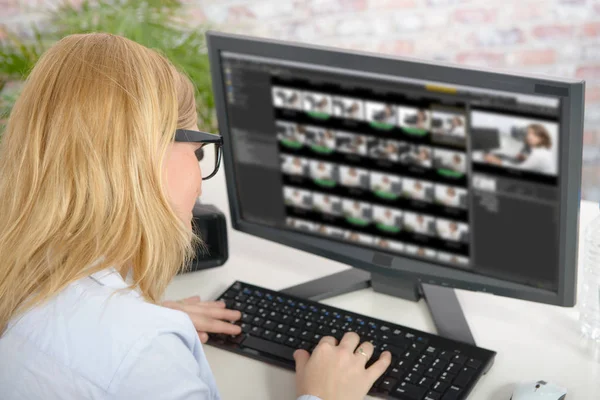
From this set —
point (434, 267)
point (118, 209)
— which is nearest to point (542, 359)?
point (434, 267)

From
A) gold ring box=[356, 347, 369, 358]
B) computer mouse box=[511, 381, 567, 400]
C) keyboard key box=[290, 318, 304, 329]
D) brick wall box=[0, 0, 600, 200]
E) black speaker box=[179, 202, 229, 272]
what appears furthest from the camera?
Result: brick wall box=[0, 0, 600, 200]

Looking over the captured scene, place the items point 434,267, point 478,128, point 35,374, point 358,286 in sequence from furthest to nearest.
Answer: point 358,286 < point 434,267 < point 478,128 < point 35,374

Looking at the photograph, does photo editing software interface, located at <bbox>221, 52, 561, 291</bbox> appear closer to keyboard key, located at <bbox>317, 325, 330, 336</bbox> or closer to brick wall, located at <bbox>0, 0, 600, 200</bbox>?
keyboard key, located at <bbox>317, 325, 330, 336</bbox>

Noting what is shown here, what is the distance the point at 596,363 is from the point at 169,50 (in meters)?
1.59

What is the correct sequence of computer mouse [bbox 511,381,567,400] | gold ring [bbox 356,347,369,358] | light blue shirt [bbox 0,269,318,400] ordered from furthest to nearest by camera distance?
gold ring [bbox 356,347,369,358] < computer mouse [bbox 511,381,567,400] < light blue shirt [bbox 0,269,318,400]

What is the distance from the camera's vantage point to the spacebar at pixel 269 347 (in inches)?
44.6

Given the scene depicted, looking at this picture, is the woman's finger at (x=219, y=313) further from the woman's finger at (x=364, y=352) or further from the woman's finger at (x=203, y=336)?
the woman's finger at (x=364, y=352)

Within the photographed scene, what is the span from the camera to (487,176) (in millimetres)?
1065

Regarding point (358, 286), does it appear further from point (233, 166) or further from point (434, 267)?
point (233, 166)

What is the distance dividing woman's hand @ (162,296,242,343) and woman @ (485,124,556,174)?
487 millimetres

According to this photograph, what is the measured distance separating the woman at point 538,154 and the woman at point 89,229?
0.45 metres

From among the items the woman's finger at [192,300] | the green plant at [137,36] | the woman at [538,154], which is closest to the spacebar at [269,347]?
the woman's finger at [192,300]

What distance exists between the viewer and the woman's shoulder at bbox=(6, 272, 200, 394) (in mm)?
835

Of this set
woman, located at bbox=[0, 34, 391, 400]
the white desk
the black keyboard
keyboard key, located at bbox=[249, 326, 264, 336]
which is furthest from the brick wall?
woman, located at bbox=[0, 34, 391, 400]
